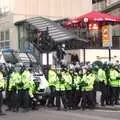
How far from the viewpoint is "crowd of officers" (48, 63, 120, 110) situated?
71.1ft

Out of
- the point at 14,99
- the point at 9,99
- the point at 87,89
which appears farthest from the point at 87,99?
the point at 9,99

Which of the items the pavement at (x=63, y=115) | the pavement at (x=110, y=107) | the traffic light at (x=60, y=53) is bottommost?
the pavement at (x=63, y=115)

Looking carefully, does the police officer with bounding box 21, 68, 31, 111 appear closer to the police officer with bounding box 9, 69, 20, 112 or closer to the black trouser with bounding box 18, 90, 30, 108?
the black trouser with bounding box 18, 90, 30, 108

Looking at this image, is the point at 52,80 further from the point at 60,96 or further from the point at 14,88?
the point at 14,88

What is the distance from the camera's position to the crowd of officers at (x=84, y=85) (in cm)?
2166

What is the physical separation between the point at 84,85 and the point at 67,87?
2.29ft

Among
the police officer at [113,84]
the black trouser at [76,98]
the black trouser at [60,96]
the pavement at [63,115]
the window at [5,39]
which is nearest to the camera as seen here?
the pavement at [63,115]

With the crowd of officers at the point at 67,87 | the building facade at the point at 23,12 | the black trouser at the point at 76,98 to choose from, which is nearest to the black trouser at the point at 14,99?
the crowd of officers at the point at 67,87

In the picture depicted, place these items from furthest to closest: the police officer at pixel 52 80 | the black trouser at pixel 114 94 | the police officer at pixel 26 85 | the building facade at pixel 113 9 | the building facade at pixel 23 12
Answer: the building facade at pixel 23 12, the building facade at pixel 113 9, the black trouser at pixel 114 94, the police officer at pixel 52 80, the police officer at pixel 26 85

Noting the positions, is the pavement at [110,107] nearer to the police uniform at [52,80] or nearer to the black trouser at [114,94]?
the black trouser at [114,94]

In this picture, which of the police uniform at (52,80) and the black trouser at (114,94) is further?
the black trouser at (114,94)

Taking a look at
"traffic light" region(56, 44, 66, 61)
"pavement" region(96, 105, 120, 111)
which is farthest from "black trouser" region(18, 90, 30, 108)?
"traffic light" region(56, 44, 66, 61)

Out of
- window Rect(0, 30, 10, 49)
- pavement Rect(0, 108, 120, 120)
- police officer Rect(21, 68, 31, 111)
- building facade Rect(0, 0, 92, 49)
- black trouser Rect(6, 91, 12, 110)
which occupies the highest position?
building facade Rect(0, 0, 92, 49)

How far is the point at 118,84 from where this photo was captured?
73.9 feet
